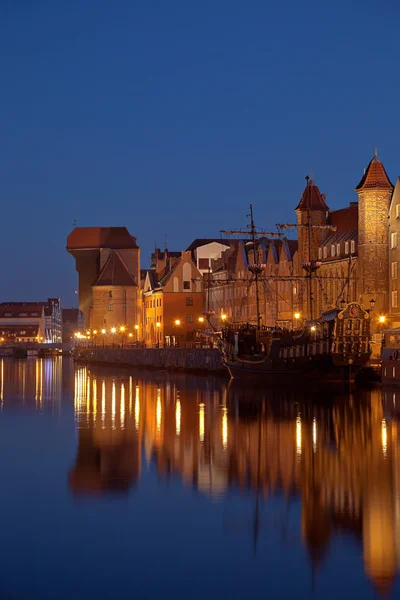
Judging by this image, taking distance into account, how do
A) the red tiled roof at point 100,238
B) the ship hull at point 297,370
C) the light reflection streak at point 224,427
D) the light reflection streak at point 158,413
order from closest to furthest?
the light reflection streak at point 224,427 → the light reflection streak at point 158,413 → the ship hull at point 297,370 → the red tiled roof at point 100,238

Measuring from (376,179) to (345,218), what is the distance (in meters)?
15.1

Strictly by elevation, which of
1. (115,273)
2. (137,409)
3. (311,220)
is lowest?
(137,409)

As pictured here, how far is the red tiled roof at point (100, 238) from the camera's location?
131 meters

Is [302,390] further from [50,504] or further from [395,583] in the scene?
[395,583]

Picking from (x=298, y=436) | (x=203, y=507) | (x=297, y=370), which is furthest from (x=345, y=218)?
(x=203, y=507)

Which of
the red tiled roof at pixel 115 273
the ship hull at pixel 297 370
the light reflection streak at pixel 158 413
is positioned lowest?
the light reflection streak at pixel 158 413

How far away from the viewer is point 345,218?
3334 inches

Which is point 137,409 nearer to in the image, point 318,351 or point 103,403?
point 103,403

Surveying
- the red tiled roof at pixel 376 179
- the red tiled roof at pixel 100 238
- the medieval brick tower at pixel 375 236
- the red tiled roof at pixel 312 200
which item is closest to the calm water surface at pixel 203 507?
the medieval brick tower at pixel 375 236

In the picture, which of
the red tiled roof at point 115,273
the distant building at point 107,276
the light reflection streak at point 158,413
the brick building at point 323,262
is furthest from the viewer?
the red tiled roof at point 115,273

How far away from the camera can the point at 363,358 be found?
5200 centimetres

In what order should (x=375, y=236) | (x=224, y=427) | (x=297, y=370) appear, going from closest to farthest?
(x=224, y=427) < (x=297, y=370) < (x=375, y=236)

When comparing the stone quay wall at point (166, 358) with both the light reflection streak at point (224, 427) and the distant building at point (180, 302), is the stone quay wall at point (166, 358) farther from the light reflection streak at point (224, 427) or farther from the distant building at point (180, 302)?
the light reflection streak at point (224, 427)

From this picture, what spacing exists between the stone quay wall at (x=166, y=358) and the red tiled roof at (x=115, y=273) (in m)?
11.7
